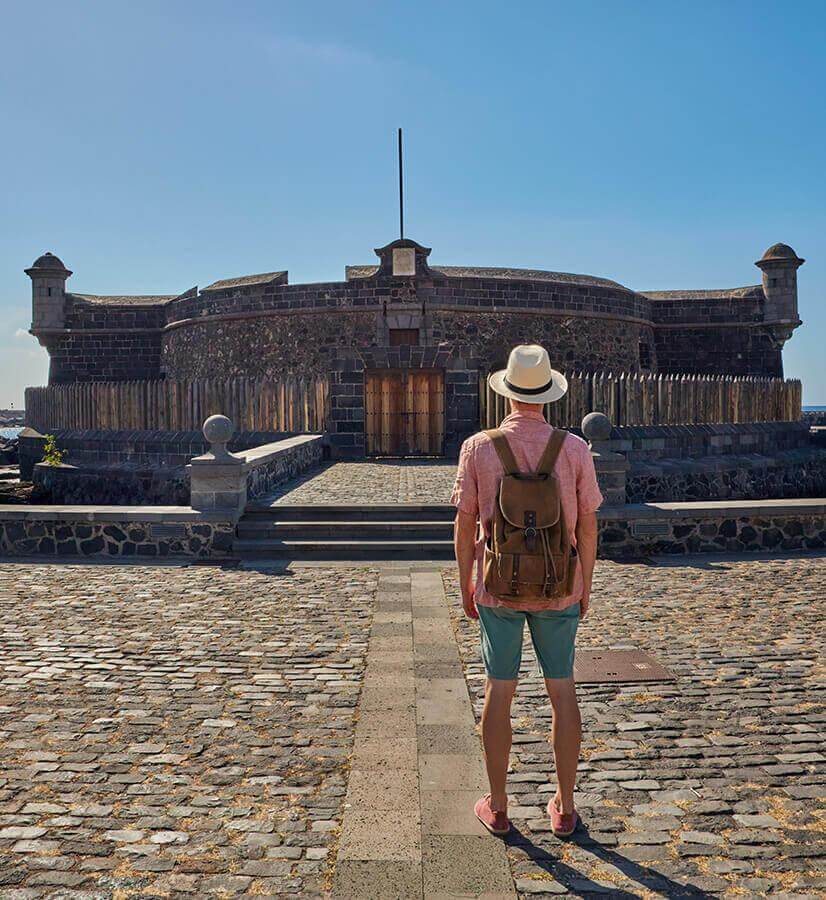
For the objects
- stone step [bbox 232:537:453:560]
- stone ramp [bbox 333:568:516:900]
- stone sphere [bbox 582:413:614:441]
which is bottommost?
stone ramp [bbox 333:568:516:900]

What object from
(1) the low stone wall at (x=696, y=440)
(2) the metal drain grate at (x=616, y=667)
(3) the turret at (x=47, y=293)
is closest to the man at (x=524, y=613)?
(2) the metal drain grate at (x=616, y=667)

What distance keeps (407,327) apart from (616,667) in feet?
58.4

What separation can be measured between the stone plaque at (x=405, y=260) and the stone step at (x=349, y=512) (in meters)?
13.0

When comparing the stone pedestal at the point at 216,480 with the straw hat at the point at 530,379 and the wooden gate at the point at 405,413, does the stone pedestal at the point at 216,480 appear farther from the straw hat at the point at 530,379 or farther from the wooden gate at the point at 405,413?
the wooden gate at the point at 405,413

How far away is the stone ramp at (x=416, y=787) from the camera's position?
2736 mm

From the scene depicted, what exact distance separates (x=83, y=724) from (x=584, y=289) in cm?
2134

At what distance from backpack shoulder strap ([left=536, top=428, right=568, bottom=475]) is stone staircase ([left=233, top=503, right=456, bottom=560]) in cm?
599

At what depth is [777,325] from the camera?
27500 millimetres

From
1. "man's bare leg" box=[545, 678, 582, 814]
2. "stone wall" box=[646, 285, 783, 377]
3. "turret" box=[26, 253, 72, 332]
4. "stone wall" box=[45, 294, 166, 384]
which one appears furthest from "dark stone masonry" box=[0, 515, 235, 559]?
"stone wall" box=[646, 285, 783, 377]

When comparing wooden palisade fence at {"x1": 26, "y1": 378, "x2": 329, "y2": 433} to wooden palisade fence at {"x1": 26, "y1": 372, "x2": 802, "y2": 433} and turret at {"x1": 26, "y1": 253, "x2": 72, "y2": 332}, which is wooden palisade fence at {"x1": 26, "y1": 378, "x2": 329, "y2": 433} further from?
turret at {"x1": 26, "y1": 253, "x2": 72, "y2": 332}

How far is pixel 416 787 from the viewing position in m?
3.44

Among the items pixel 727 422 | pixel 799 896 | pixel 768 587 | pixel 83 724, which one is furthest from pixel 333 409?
pixel 799 896

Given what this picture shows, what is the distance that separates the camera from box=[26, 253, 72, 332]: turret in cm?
2706

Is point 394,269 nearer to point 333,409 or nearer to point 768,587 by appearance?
point 333,409
